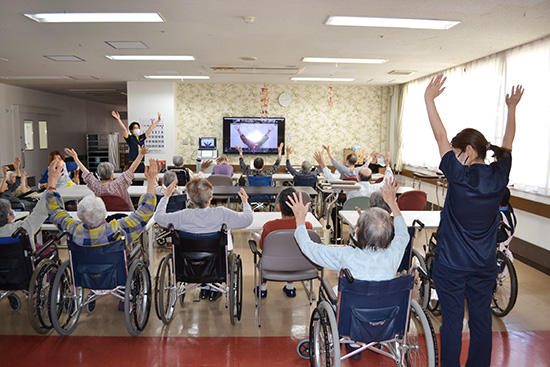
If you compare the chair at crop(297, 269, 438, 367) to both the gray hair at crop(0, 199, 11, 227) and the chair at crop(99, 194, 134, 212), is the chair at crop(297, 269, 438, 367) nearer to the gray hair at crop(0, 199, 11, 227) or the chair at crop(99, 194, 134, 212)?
the gray hair at crop(0, 199, 11, 227)

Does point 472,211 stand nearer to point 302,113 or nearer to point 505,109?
point 505,109

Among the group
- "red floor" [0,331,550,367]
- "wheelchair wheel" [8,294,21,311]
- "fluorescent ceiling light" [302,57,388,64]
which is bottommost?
"red floor" [0,331,550,367]

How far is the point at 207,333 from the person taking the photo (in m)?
3.13

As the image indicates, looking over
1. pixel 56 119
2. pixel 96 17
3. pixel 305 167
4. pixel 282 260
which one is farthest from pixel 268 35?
pixel 56 119

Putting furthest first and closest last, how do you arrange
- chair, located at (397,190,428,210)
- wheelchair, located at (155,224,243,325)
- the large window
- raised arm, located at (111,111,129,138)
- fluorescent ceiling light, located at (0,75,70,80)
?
fluorescent ceiling light, located at (0,75,70,80)
raised arm, located at (111,111,129,138)
the large window
chair, located at (397,190,428,210)
wheelchair, located at (155,224,243,325)

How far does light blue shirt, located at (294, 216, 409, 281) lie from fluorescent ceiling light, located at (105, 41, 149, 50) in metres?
4.65

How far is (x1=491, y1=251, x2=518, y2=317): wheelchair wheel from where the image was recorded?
3.31 m

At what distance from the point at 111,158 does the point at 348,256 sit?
14621mm

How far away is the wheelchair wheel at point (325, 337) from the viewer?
203 centimetres

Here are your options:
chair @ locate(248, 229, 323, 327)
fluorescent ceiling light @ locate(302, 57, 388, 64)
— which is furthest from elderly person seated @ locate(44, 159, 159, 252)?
fluorescent ceiling light @ locate(302, 57, 388, 64)

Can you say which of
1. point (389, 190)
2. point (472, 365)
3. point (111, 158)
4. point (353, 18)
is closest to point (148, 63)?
point (353, 18)

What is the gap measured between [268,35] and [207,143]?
547 centimetres

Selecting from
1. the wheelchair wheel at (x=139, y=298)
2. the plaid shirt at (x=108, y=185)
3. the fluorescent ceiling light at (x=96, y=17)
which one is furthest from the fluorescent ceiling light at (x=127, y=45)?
the wheelchair wheel at (x=139, y=298)

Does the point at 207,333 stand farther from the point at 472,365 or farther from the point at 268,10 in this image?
the point at 268,10
